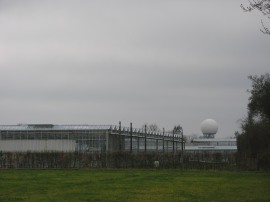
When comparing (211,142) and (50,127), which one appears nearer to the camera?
(50,127)

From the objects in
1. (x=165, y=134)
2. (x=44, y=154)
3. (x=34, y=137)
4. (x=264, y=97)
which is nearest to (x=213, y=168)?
(x=264, y=97)

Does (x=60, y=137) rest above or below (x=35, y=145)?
above

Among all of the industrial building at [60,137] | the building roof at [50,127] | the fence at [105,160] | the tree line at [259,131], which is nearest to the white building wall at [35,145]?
the industrial building at [60,137]

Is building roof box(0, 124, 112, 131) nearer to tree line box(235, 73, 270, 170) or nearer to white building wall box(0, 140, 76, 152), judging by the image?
white building wall box(0, 140, 76, 152)

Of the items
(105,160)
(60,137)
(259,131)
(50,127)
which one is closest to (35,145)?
(60,137)

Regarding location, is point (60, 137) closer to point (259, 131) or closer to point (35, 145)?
point (35, 145)

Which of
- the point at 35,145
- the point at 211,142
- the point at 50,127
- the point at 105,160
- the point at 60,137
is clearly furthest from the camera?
the point at 211,142

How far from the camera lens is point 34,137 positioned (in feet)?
246

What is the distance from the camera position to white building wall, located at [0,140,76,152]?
71.5m

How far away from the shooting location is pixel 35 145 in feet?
239

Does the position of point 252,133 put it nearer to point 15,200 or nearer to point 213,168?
point 213,168

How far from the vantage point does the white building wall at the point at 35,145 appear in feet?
235

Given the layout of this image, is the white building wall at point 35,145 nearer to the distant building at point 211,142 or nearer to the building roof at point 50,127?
the building roof at point 50,127

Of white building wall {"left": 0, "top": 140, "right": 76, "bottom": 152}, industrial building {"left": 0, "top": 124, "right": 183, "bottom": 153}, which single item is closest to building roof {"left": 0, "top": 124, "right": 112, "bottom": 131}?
industrial building {"left": 0, "top": 124, "right": 183, "bottom": 153}
